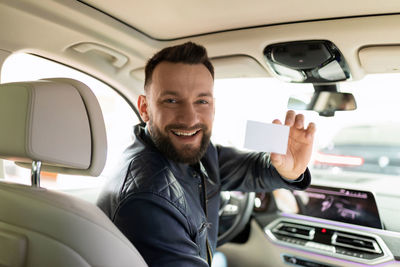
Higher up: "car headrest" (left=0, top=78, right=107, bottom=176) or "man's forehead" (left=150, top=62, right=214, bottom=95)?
"man's forehead" (left=150, top=62, right=214, bottom=95)

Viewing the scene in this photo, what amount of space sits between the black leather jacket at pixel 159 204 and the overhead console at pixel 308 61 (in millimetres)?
594

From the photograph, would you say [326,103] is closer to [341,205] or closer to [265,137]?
[341,205]

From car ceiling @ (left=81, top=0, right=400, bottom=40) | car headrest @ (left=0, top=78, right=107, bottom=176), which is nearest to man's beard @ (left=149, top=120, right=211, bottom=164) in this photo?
car headrest @ (left=0, top=78, right=107, bottom=176)

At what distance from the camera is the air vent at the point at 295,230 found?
2598mm

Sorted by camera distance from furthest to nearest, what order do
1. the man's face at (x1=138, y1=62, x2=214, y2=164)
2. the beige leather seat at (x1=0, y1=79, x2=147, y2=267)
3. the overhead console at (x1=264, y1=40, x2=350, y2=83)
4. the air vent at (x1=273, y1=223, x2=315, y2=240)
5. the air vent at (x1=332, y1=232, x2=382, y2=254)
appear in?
the air vent at (x1=273, y1=223, x2=315, y2=240) < the air vent at (x1=332, y1=232, x2=382, y2=254) < the overhead console at (x1=264, y1=40, x2=350, y2=83) < the man's face at (x1=138, y1=62, x2=214, y2=164) < the beige leather seat at (x1=0, y1=79, x2=147, y2=267)

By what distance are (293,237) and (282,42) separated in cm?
149

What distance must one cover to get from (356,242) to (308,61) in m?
1.29

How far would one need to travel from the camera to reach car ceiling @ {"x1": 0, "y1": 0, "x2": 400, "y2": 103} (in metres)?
1.64

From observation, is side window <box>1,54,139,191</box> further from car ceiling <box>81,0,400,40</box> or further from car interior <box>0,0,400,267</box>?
car ceiling <box>81,0,400,40</box>

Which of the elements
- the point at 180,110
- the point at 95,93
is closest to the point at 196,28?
the point at 180,110

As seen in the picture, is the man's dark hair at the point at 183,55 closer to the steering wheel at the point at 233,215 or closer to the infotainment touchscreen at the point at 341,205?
the steering wheel at the point at 233,215

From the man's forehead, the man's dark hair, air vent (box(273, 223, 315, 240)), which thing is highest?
the man's dark hair

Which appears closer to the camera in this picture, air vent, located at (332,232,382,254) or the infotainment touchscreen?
air vent, located at (332,232,382,254)

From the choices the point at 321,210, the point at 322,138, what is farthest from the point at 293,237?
the point at 322,138
